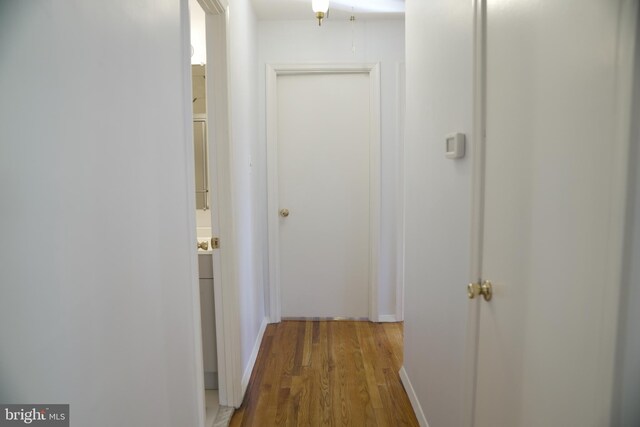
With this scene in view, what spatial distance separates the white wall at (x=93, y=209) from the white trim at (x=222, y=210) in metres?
0.73

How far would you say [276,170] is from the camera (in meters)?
3.34

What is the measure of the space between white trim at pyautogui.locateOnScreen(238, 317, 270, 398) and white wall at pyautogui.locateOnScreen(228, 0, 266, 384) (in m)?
0.03

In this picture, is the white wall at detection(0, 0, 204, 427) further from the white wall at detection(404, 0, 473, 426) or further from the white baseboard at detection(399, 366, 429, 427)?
the white baseboard at detection(399, 366, 429, 427)

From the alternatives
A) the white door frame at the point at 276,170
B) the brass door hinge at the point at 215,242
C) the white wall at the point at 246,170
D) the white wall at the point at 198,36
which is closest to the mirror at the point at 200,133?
the white wall at the point at 198,36

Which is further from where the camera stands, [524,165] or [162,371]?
[162,371]

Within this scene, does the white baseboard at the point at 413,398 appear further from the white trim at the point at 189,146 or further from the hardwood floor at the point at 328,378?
the white trim at the point at 189,146

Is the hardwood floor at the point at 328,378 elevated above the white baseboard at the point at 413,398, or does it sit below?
below

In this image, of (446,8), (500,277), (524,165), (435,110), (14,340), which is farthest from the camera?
(435,110)

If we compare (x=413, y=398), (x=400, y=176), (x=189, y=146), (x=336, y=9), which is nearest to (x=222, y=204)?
(x=189, y=146)

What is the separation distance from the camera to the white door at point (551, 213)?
2.25ft

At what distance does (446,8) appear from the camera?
158cm

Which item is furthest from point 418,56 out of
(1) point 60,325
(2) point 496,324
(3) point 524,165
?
(1) point 60,325

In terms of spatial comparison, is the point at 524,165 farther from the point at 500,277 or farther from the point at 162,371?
the point at 162,371

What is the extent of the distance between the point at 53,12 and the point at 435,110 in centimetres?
141
